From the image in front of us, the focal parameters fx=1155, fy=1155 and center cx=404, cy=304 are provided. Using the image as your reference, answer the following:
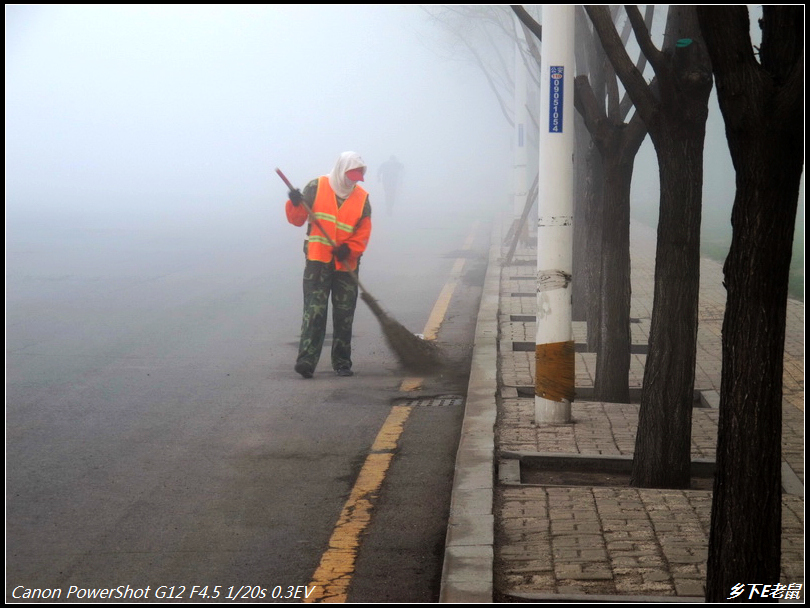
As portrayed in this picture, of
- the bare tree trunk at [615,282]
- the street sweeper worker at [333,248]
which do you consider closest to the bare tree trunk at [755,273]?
the bare tree trunk at [615,282]

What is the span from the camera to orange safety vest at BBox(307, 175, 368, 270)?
9.16 m

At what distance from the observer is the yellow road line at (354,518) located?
4594mm

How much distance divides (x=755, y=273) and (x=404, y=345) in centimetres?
617

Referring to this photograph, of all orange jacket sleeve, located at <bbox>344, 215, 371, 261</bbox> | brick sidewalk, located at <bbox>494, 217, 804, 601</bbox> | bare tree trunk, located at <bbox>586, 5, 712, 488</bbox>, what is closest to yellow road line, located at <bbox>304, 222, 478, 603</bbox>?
brick sidewalk, located at <bbox>494, 217, 804, 601</bbox>

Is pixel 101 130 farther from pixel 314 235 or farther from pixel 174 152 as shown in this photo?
pixel 314 235

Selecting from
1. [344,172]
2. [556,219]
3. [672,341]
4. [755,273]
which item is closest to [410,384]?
[344,172]

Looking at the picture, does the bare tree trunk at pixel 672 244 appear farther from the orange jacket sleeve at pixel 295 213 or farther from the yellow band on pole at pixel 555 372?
the orange jacket sleeve at pixel 295 213

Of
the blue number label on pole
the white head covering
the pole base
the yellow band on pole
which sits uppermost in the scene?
the blue number label on pole

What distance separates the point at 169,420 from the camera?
746 centimetres

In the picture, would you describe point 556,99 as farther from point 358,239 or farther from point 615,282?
point 358,239

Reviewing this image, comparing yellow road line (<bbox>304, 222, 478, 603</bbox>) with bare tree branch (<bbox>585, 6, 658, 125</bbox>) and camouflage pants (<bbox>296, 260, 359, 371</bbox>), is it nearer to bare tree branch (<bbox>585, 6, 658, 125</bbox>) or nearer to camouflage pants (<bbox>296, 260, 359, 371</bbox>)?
camouflage pants (<bbox>296, 260, 359, 371</bbox>)

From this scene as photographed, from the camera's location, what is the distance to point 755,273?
11.8 feet

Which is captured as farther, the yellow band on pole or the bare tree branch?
the yellow band on pole

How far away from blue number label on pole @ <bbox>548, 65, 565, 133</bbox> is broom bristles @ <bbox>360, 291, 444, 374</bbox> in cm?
302
